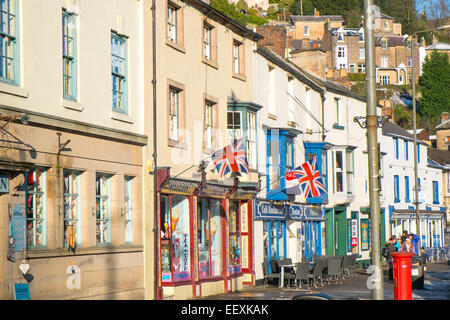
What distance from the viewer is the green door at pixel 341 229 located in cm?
4088

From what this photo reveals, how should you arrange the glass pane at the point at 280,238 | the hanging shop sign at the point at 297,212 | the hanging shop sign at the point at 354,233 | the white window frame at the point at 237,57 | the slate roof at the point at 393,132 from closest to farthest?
1. the white window frame at the point at 237,57
2. the glass pane at the point at 280,238
3. the hanging shop sign at the point at 297,212
4. the hanging shop sign at the point at 354,233
5. the slate roof at the point at 393,132

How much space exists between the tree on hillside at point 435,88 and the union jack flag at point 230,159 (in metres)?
97.1

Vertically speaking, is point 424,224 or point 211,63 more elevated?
point 211,63

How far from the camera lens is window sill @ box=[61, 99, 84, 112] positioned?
17.6m

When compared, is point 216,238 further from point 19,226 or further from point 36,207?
point 19,226

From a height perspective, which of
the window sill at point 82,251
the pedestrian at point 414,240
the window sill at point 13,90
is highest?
the window sill at point 13,90

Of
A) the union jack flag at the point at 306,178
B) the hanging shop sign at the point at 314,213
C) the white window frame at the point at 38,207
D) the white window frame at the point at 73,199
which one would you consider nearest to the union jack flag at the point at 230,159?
the union jack flag at the point at 306,178

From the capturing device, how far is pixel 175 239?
23516mm

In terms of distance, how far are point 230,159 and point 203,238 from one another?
2698mm

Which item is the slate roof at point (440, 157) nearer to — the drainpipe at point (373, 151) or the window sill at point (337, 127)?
the window sill at point (337, 127)

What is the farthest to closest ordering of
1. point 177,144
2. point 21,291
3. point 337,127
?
point 337,127 → point 177,144 → point 21,291

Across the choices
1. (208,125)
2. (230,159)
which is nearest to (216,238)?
(230,159)

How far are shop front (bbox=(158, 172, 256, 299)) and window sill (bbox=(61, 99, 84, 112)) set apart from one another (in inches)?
171

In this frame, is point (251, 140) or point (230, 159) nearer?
point (230, 159)
